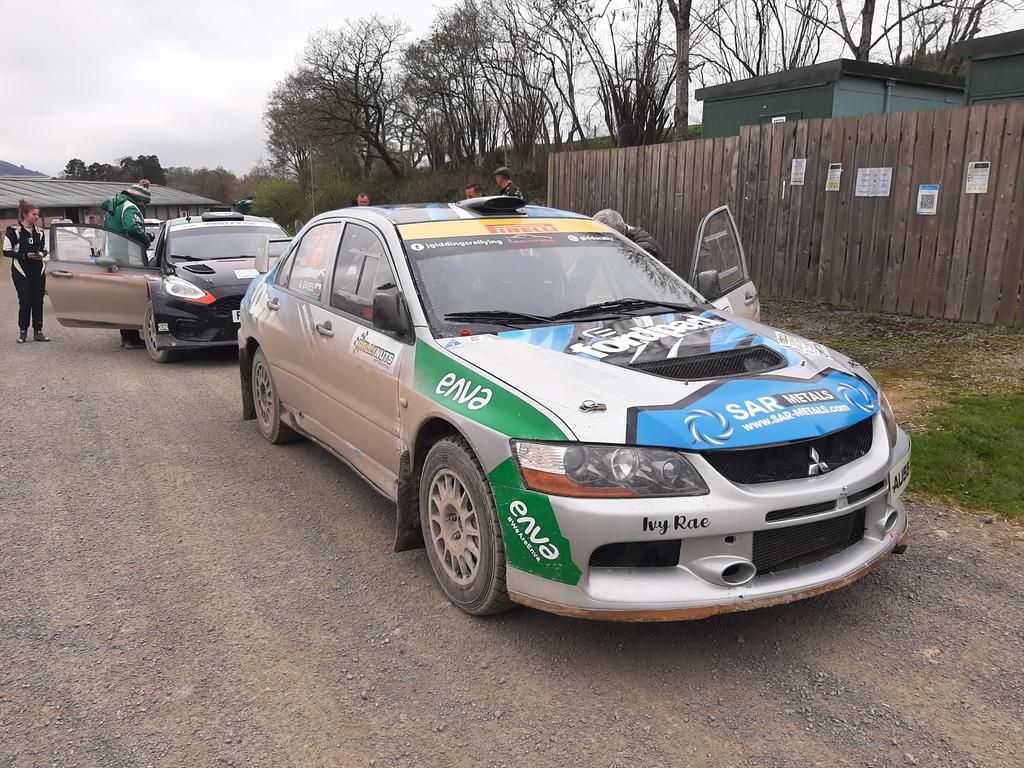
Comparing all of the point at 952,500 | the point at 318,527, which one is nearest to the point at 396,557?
the point at 318,527

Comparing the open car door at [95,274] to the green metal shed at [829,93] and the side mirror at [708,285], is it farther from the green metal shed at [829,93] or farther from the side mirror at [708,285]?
the green metal shed at [829,93]

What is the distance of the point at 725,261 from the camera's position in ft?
18.4

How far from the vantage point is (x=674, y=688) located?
3016 mm

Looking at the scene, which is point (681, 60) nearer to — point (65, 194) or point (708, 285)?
point (708, 285)

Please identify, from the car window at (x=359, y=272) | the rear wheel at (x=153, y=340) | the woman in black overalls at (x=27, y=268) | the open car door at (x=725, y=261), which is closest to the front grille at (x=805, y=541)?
the open car door at (x=725, y=261)

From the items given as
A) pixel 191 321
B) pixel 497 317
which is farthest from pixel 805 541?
pixel 191 321

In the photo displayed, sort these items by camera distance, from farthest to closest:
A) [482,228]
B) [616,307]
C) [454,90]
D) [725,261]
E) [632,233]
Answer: [454,90] → [632,233] → [725,261] → [482,228] → [616,307]

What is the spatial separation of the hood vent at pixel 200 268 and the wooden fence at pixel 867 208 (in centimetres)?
639

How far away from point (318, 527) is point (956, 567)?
10.6ft

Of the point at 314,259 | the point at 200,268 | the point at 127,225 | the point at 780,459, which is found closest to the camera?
the point at 780,459

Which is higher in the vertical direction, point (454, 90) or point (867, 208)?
point (454, 90)

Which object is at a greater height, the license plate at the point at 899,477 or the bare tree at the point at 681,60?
the bare tree at the point at 681,60

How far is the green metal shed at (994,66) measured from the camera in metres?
A: 12.1

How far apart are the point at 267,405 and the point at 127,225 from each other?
7.05 m
